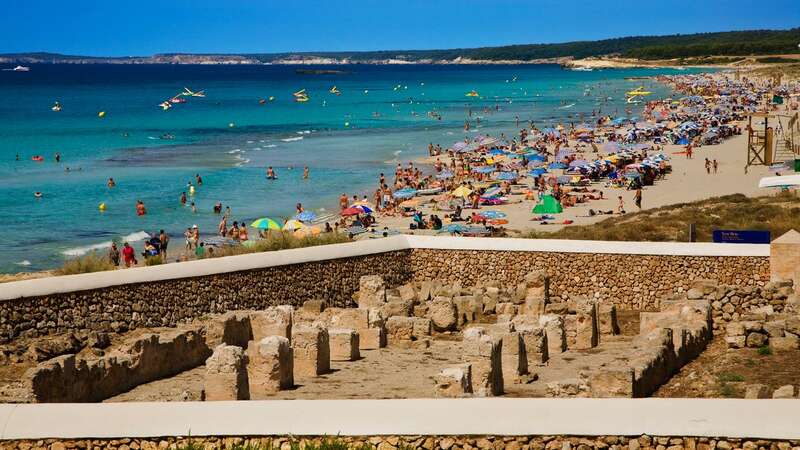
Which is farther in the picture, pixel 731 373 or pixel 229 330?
pixel 229 330

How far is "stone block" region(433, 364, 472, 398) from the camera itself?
580 inches

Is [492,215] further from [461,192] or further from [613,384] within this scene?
[613,384]

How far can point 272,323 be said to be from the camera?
67.3 feet

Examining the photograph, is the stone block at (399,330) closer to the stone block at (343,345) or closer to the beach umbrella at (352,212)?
the stone block at (343,345)

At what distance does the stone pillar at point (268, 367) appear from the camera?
55.1 feet

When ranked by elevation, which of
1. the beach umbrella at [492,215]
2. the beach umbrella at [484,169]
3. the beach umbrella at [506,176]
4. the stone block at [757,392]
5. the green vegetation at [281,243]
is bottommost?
the stone block at [757,392]

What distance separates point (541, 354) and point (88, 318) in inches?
318

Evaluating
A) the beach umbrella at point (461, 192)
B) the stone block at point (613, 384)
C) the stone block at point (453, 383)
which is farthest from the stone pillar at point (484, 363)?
the beach umbrella at point (461, 192)

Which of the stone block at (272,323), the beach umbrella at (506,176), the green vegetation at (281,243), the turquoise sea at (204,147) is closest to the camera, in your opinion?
the stone block at (272,323)

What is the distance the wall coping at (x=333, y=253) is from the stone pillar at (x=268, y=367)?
5102mm

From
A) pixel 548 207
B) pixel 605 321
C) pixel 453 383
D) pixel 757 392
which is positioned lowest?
pixel 605 321

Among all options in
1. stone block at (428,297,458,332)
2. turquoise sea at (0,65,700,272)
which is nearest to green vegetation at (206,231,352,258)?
stone block at (428,297,458,332)

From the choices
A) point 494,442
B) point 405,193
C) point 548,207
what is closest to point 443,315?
point 494,442

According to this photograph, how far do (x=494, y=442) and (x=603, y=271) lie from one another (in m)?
14.3
